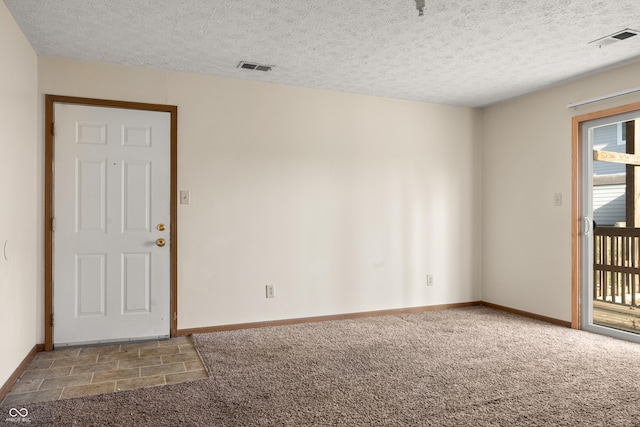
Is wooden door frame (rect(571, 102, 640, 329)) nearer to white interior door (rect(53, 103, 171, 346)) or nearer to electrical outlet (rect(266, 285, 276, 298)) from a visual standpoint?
electrical outlet (rect(266, 285, 276, 298))

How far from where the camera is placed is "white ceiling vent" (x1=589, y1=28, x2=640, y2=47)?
299 centimetres

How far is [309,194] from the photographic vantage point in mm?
4371

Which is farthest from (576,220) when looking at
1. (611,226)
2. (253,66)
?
(253,66)

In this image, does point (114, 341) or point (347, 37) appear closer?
point (347, 37)

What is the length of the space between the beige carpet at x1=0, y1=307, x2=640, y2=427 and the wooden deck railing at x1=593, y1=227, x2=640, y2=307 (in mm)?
454

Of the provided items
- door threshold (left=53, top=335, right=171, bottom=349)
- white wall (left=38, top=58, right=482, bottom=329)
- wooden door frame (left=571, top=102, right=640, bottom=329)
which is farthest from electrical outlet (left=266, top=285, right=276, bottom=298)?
wooden door frame (left=571, top=102, right=640, bottom=329)

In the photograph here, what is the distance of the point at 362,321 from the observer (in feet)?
14.3

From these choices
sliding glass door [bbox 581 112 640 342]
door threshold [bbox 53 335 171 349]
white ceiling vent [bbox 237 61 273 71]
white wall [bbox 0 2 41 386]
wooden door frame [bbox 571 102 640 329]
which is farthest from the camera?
wooden door frame [bbox 571 102 640 329]

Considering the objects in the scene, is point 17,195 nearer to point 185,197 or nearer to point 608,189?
point 185,197

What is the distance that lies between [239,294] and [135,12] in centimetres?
247

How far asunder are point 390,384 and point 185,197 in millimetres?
2355

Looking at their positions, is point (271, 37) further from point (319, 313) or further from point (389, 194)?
point (319, 313)

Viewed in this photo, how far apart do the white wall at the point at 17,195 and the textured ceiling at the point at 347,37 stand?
23 centimetres

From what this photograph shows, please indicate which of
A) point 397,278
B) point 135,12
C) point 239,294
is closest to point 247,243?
point 239,294
